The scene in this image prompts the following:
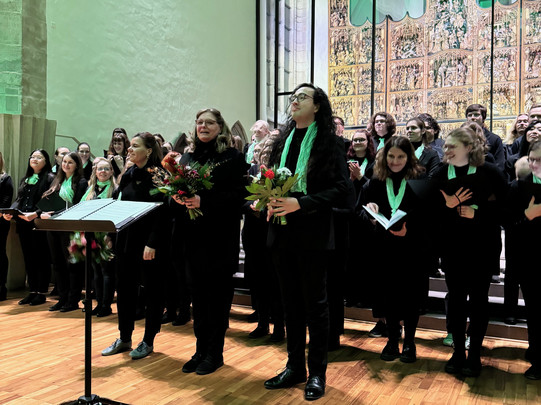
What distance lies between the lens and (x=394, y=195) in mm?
3549

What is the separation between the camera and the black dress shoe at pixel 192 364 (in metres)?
3.25

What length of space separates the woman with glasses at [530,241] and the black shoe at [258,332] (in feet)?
6.52

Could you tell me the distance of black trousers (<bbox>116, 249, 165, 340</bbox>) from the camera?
3.60m

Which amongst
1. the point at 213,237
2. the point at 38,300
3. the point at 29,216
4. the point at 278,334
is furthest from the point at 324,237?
the point at 29,216

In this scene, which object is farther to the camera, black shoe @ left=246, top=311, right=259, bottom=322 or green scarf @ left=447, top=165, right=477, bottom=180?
black shoe @ left=246, top=311, right=259, bottom=322

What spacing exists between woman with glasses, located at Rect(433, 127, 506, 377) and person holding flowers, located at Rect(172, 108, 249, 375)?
1372 mm

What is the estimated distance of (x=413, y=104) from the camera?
33.1 feet

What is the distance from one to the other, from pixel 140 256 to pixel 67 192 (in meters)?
2.21

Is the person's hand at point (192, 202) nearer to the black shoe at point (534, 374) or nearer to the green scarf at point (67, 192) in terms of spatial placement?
the black shoe at point (534, 374)

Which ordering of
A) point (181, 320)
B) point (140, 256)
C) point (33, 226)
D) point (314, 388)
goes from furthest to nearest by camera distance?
1. point (33, 226)
2. point (181, 320)
3. point (140, 256)
4. point (314, 388)

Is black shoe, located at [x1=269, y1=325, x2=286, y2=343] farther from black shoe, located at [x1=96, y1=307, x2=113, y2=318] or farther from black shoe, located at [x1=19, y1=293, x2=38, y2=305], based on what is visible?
black shoe, located at [x1=19, y1=293, x2=38, y2=305]

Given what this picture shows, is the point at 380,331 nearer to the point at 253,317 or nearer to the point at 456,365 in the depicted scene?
the point at 456,365

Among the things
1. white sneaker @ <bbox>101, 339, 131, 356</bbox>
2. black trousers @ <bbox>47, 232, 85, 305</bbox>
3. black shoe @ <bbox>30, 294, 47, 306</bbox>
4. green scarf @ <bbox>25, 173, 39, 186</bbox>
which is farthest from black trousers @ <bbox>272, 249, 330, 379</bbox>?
green scarf @ <bbox>25, 173, 39, 186</bbox>

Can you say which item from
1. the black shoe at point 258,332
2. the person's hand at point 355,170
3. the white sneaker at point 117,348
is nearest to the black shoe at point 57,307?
the white sneaker at point 117,348
